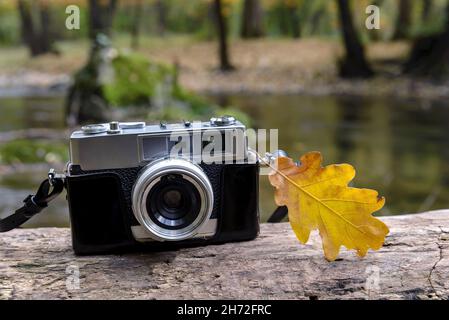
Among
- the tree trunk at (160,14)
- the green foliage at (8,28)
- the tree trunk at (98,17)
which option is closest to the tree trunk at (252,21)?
the tree trunk at (160,14)

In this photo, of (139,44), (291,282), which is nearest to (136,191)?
(291,282)

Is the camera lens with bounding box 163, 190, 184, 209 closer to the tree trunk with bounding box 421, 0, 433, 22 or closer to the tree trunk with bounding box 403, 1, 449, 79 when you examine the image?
the tree trunk with bounding box 403, 1, 449, 79

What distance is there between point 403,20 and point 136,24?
3.15 m

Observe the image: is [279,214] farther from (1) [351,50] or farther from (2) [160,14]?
(2) [160,14]

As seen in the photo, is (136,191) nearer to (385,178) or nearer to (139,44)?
(385,178)

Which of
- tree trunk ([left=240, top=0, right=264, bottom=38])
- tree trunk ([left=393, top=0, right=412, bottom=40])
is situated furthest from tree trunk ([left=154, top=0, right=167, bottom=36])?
tree trunk ([left=393, top=0, right=412, bottom=40])

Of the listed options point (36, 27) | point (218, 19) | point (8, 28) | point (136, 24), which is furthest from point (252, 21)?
point (8, 28)

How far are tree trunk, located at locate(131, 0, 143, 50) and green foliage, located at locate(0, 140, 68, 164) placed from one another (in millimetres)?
4376

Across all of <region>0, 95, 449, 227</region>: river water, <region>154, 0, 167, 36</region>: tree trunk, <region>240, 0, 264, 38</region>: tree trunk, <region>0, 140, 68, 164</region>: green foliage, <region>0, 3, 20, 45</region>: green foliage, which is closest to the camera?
<region>0, 95, 449, 227</region>: river water

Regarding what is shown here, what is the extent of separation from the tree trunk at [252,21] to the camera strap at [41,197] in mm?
6559

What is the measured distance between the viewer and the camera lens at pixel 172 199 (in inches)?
25.9

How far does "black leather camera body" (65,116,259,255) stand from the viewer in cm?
67

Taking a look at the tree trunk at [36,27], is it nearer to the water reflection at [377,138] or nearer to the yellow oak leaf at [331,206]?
the water reflection at [377,138]

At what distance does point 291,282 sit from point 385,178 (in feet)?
5.88
